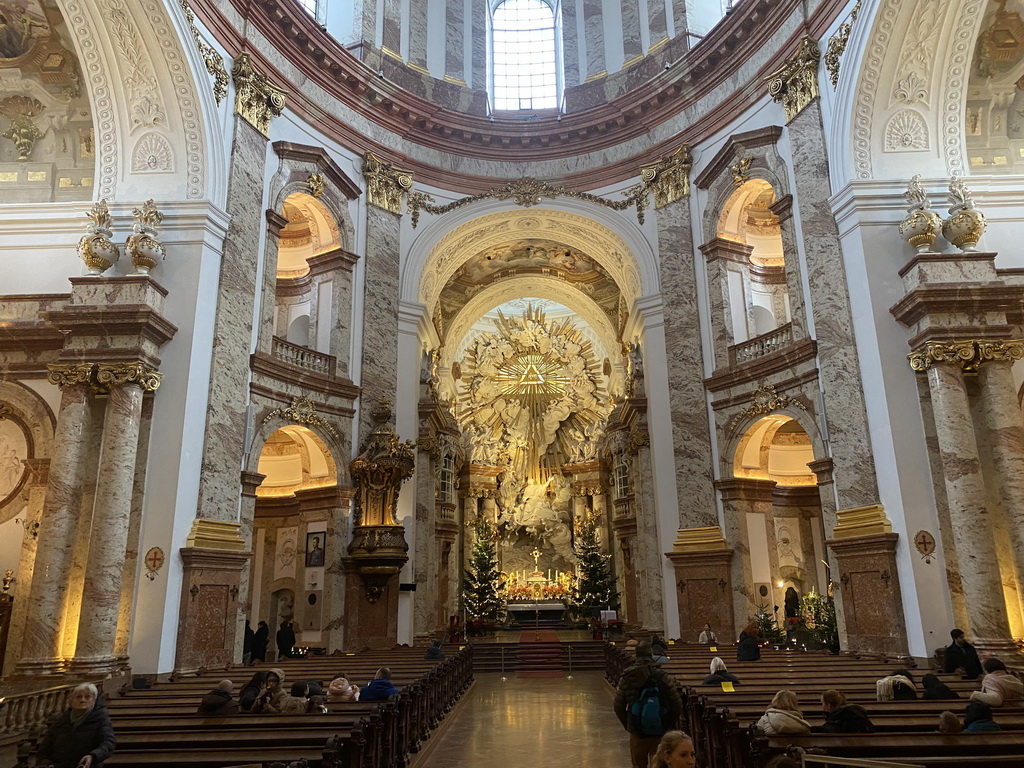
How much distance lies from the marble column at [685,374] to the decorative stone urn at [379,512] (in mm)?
5812

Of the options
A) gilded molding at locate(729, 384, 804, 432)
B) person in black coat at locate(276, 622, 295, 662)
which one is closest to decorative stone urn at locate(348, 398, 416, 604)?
person in black coat at locate(276, 622, 295, 662)

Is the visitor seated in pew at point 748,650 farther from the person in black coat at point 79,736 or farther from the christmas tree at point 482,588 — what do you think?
the christmas tree at point 482,588

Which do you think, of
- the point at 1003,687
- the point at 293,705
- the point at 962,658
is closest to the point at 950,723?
the point at 1003,687

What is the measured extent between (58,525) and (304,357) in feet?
19.7

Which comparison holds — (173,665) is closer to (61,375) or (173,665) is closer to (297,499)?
(61,375)

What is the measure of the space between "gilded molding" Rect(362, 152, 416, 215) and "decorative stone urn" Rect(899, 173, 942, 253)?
11.1 m

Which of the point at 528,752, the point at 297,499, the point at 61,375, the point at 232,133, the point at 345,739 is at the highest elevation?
the point at 232,133

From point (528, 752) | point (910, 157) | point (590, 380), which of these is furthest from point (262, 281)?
point (590, 380)

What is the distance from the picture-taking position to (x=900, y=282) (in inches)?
485

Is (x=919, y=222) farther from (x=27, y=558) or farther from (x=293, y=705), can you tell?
(x=27, y=558)

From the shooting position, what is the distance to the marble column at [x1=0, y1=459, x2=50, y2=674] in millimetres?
11414

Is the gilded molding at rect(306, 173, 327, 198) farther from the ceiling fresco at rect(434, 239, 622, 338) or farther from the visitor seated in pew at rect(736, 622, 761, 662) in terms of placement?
the visitor seated in pew at rect(736, 622, 761, 662)

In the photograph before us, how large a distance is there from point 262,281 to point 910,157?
39.0 ft

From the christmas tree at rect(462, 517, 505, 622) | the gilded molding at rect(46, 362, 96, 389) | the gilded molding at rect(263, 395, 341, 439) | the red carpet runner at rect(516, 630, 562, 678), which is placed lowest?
the red carpet runner at rect(516, 630, 562, 678)
